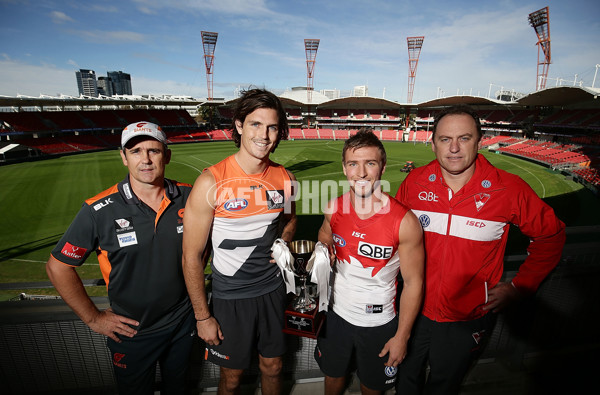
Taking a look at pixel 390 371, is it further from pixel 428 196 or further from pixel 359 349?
pixel 428 196

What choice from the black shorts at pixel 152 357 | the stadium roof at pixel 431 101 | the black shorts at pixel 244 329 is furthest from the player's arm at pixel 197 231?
the stadium roof at pixel 431 101

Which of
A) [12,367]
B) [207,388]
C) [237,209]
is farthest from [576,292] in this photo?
[12,367]

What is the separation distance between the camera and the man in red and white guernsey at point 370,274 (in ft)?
7.45

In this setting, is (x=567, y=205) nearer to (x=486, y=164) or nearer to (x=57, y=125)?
(x=486, y=164)

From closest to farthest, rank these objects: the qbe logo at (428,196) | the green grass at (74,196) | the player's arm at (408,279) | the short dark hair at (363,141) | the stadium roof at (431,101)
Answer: the player's arm at (408,279)
the short dark hair at (363,141)
the qbe logo at (428,196)
the green grass at (74,196)
the stadium roof at (431,101)

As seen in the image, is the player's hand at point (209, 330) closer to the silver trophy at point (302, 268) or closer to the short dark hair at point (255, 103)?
the silver trophy at point (302, 268)

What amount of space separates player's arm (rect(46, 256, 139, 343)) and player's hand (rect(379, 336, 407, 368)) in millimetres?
2117

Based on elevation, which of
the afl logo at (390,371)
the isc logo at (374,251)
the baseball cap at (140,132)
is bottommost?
the afl logo at (390,371)

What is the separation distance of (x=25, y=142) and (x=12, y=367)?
1863 inches

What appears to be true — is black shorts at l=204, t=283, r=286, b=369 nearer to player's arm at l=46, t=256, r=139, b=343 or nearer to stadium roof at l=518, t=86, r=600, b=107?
player's arm at l=46, t=256, r=139, b=343

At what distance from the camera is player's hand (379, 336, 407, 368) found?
235 centimetres

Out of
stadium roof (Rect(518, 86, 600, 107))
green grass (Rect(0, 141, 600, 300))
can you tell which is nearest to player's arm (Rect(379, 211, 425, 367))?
green grass (Rect(0, 141, 600, 300))

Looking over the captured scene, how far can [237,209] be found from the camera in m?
2.45

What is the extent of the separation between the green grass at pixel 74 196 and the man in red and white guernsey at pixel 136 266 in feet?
6.98
